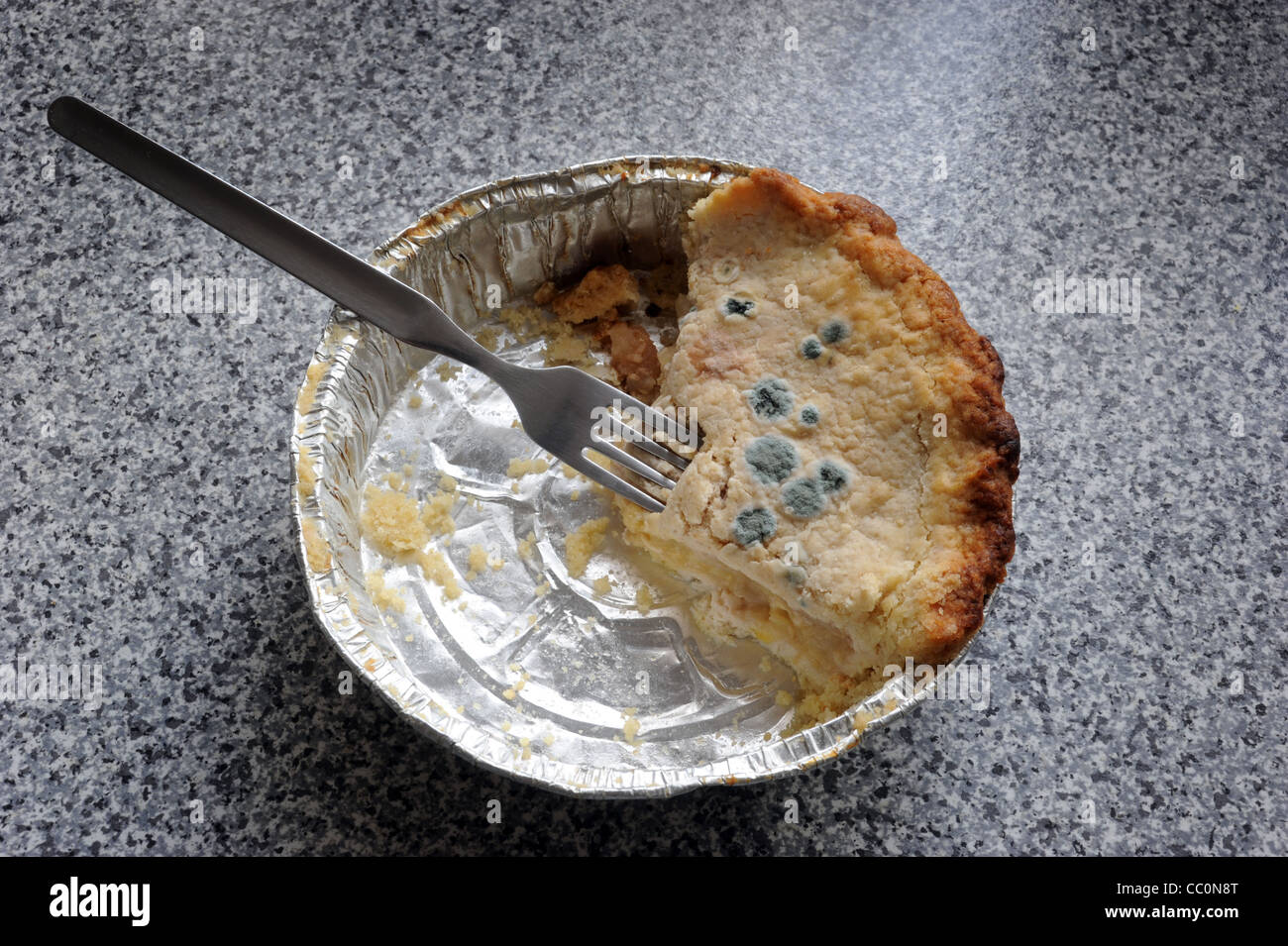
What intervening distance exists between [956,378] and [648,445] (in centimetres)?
49

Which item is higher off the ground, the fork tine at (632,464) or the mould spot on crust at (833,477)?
the fork tine at (632,464)

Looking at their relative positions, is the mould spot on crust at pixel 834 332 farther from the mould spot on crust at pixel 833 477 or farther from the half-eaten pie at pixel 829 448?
the mould spot on crust at pixel 833 477

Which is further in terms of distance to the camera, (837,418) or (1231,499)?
(1231,499)

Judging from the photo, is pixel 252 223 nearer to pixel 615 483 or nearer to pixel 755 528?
pixel 615 483

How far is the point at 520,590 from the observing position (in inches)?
73.0

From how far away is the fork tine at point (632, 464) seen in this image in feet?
5.80

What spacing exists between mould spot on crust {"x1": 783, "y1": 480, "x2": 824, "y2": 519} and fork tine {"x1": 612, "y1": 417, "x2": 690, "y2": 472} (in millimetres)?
190

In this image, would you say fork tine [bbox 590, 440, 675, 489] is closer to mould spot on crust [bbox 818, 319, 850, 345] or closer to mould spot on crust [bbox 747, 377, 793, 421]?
mould spot on crust [bbox 747, 377, 793, 421]

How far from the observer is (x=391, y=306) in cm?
171

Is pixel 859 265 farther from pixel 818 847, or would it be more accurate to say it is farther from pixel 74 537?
pixel 74 537

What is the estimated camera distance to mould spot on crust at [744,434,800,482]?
171 cm

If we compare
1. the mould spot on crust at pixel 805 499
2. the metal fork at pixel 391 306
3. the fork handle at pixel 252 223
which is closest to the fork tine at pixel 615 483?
the metal fork at pixel 391 306

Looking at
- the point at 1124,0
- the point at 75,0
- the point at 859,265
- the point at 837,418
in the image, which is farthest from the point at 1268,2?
the point at 75,0

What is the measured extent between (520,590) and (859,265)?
30.8 inches
